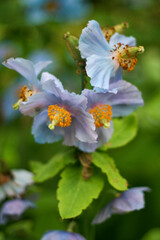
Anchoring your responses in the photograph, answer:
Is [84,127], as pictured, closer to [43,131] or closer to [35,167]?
[43,131]

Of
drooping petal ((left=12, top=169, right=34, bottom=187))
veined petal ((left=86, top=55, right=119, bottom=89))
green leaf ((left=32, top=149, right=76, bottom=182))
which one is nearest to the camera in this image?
veined petal ((left=86, top=55, right=119, bottom=89))

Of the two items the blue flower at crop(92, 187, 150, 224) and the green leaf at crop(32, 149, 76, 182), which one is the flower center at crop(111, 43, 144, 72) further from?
the blue flower at crop(92, 187, 150, 224)

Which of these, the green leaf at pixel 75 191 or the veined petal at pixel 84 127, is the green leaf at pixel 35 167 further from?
the veined petal at pixel 84 127

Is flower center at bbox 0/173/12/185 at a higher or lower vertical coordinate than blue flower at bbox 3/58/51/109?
lower

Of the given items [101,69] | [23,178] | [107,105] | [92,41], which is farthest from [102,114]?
[23,178]

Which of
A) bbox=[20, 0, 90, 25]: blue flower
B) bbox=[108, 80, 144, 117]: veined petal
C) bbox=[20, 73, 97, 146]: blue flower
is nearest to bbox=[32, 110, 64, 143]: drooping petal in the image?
bbox=[20, 73, 97, 146]: blue flower

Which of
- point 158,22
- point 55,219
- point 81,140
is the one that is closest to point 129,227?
point 55,219

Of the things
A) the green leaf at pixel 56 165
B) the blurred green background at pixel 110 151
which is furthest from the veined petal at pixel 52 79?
the blurred green background at pixel 110 151

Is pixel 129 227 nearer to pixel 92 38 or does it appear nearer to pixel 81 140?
pixel 81 140
